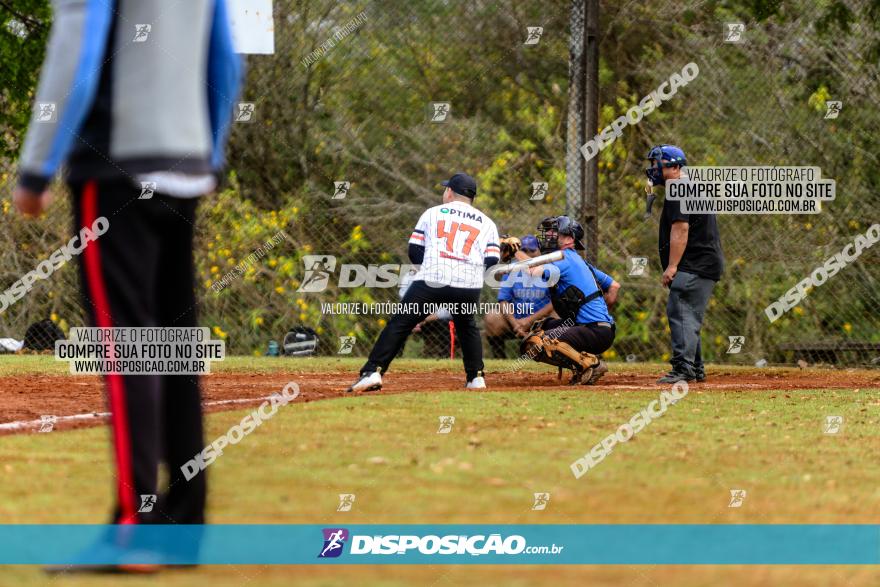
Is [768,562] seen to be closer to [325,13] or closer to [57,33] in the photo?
[57,33]

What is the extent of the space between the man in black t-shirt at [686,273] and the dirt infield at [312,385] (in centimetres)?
29

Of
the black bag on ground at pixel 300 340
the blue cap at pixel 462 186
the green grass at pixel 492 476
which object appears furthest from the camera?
the black bag on ground at pixel 300 340

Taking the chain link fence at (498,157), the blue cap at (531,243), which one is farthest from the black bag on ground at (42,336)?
the blue cap at (531,243)

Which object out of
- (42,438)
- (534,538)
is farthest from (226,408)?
(534,538)

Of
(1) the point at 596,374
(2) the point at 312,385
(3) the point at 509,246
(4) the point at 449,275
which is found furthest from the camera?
(3) the point at 509,246

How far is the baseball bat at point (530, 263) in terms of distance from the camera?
10781mm

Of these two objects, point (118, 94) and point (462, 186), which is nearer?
point (118, 94)

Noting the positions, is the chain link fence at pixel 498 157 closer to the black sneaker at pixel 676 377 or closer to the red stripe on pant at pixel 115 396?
the black sneaker at pixel 676 377

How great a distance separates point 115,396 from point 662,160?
743 cm

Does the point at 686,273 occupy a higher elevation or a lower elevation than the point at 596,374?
higher

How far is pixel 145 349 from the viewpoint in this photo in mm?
3830

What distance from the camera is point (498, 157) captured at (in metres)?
15.6

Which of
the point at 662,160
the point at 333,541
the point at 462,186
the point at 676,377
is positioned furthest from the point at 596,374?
the point at 333,541

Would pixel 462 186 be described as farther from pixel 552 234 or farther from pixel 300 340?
pixel 300 340
